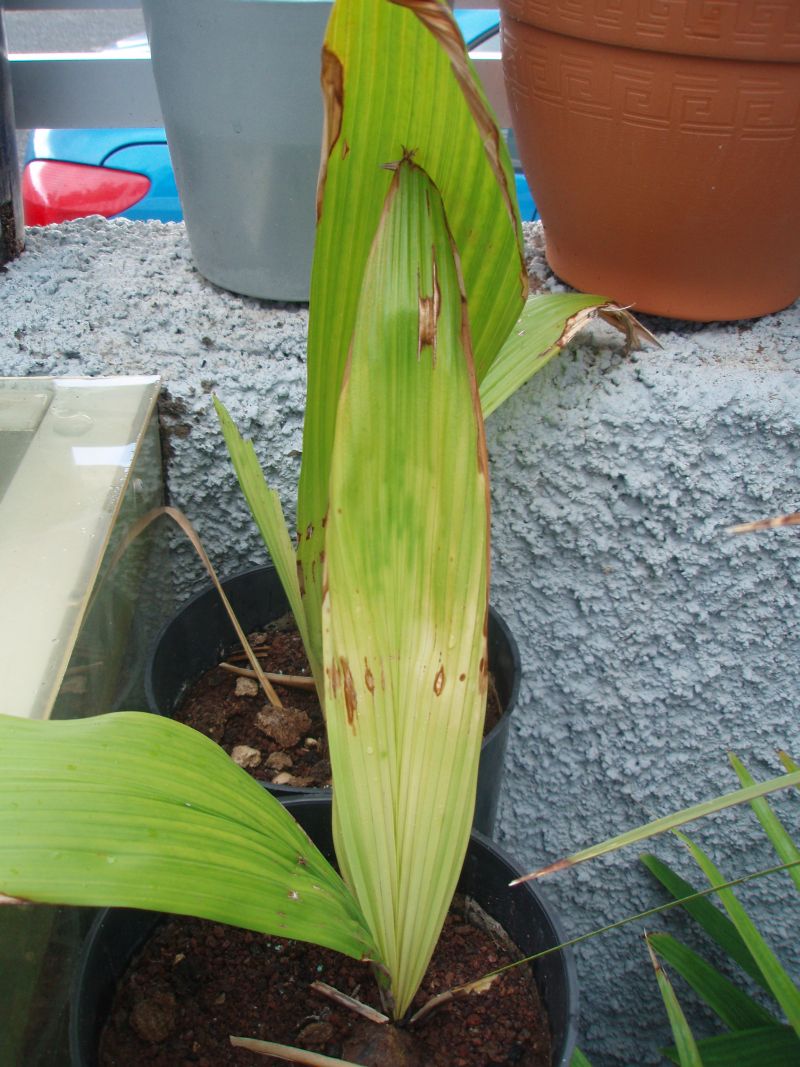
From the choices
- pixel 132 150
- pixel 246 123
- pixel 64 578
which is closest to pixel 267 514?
pixel 64 578

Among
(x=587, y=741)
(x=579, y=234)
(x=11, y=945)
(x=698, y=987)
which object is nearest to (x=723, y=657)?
(x=587, y=741)

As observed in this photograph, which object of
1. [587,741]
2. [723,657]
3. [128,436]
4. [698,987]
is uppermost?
[128,436]

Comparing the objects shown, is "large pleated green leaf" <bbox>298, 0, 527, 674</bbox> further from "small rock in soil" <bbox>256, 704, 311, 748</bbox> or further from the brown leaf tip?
"small rock in soil" <bbox>256, 704, 311, 748</bbox>

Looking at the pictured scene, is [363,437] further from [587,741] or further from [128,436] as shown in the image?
[587,741]

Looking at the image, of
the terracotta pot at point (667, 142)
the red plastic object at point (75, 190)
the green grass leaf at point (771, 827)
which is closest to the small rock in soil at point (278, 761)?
the green grass leaf at point (771, 827)

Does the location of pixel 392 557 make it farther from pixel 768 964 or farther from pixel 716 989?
pixel 716 989

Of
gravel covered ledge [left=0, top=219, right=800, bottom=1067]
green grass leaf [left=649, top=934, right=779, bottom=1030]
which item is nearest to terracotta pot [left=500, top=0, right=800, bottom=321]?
gravel covered ledge [left=0, top=219, right=800, bottom=1067]
